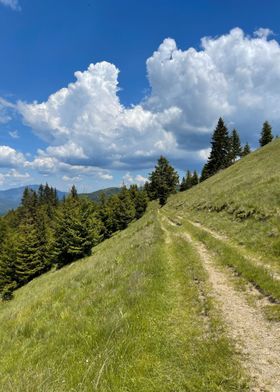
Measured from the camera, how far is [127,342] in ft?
22.4

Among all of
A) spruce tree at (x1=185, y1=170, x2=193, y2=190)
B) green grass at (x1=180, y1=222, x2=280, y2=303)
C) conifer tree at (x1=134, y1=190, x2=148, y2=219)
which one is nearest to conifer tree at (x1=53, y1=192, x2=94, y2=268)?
green grass at (x1=180, y1=222, x2=280, y2=303)

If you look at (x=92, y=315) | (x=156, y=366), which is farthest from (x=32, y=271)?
A: (x=156, y=366)

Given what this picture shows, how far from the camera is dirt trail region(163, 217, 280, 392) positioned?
17.1 ft

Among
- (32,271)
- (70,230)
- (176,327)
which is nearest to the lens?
(176,327)

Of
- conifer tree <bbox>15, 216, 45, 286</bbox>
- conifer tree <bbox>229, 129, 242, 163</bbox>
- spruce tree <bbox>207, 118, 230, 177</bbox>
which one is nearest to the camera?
conifer tree <bbox>15, 216, 45, 286</bbox>

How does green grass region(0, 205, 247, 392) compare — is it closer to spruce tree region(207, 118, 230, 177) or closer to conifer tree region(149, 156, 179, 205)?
conifer tree region(149, 156, 179, 205)

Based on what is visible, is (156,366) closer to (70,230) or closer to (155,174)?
(70,230)

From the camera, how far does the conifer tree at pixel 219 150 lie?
80.5 meters

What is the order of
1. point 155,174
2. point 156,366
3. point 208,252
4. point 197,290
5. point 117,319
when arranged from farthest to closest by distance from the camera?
point 155,174, point 208,252, point 197,290, point 117,319, point 156,366

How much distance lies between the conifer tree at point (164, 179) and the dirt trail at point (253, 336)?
205ft

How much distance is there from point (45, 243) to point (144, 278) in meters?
49.6

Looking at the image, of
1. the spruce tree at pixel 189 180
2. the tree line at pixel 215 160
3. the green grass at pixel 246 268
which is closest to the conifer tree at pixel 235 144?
the tree line at pixel 215 160

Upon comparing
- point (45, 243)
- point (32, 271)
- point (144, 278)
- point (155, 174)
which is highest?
point (155, 174)

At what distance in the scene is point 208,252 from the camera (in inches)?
635
